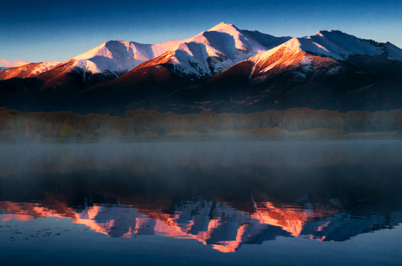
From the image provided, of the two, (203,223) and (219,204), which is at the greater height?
(203,223)

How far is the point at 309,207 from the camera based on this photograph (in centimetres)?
2802

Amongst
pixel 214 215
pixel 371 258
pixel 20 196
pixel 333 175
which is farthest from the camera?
pixel 333 175

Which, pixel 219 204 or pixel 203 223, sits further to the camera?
pixel 219 204

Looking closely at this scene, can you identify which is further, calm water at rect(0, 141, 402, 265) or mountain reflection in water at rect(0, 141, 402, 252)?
mountain reflection in water at rect(0, 141, 402, 252)

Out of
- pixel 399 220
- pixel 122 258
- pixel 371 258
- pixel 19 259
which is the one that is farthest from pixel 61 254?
pixel 399 220

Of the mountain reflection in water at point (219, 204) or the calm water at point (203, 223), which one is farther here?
the mountain reflection in water at point (219, 204)

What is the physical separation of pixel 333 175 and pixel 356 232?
28.5m

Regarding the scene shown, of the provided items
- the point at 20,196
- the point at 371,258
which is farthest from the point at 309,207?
the point at 20,196

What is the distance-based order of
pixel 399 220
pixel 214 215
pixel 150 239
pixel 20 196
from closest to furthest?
1. pixel 150 239
2. pixel 399 220
3. pixel 214 215
4. pixel 20 196

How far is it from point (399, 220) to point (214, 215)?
11.7 metres

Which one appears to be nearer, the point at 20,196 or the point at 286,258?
the point at 286,258

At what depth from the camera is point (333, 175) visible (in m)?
48.0

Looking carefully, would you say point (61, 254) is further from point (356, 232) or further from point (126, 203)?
point (356, 232)

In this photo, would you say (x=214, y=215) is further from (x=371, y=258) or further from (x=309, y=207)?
(x=371, y=258)
